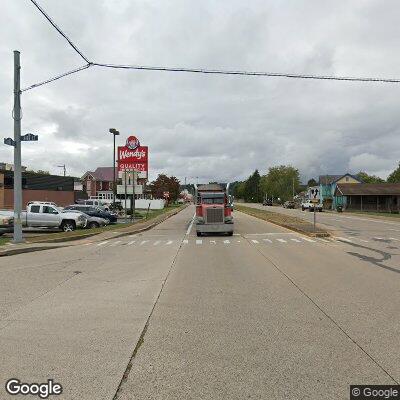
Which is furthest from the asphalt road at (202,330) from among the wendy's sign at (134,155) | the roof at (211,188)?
the wendy's sign at (134,155)

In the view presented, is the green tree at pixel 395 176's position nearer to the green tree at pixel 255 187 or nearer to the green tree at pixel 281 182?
the green tree at pixel 281 182

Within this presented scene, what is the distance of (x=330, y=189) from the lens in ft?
351

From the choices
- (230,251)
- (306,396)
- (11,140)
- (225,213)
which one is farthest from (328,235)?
(306,396)

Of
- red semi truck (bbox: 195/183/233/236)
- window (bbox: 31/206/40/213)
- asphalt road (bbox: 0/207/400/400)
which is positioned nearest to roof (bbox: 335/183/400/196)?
red semi truck (bbox: 195/183/233/236)

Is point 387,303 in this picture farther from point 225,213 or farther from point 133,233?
point 133,233

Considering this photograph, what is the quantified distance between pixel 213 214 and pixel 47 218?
1049 centimetres

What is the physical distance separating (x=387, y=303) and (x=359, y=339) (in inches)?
97.3

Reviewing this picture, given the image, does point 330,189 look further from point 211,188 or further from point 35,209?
point 35,209

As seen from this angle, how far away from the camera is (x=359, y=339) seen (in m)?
6.02

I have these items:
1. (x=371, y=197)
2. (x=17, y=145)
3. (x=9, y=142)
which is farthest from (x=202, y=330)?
(x=371, y=197)

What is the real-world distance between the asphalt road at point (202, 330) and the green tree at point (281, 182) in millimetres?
137074

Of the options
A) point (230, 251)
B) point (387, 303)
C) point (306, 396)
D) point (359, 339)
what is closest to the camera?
point (306, 396)

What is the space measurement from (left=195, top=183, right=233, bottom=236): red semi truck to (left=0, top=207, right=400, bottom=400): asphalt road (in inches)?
522

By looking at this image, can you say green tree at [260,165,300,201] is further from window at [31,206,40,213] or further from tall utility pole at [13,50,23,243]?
tall utility pole at [13,50,23,243]
